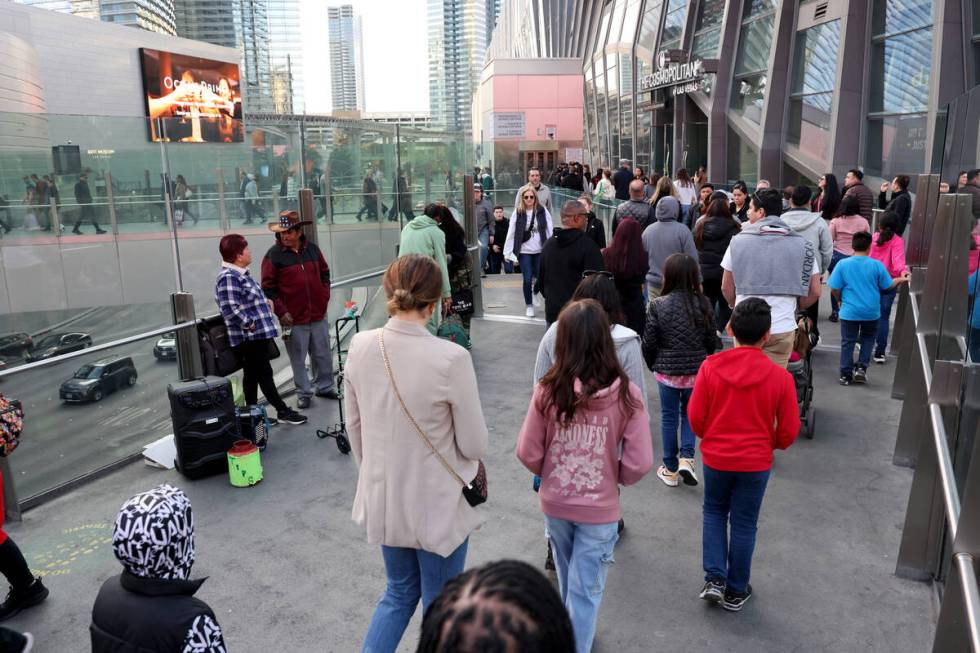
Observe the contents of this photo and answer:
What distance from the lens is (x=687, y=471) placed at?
18.3 feet

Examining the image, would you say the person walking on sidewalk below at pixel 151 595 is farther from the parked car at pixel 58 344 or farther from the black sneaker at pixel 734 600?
the parked car at pixel 58 344

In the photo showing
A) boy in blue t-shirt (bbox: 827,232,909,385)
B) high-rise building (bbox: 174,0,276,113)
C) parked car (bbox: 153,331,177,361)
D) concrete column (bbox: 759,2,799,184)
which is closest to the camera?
parked car (bbox: 153,331,177,361)

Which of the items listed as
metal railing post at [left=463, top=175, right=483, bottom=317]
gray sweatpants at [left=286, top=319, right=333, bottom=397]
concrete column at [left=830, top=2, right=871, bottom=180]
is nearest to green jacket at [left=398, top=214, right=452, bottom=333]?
gray sweatpants at [left=286, top=319, right=333, bottom=397]

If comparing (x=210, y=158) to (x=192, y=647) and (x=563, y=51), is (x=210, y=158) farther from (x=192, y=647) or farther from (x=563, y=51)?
(x=563, y=51)

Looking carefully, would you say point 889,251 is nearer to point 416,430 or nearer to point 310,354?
point 310,354

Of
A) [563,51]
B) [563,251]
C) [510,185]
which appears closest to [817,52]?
[510,185]

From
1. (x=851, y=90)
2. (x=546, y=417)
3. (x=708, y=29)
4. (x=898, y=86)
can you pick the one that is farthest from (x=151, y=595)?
(x=708, y=29)

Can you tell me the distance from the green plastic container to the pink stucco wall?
127 feet

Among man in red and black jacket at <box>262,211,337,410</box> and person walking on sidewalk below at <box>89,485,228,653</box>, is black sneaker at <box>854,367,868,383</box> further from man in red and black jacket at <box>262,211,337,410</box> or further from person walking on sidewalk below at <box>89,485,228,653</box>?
person walking on sidewalk below at <box>89,485,228,653</box>

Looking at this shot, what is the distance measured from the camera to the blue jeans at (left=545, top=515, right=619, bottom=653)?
3.25 meters

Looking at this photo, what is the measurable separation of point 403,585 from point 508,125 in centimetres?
3832

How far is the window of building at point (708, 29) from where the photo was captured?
2494 cm

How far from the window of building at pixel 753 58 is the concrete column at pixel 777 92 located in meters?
0.52

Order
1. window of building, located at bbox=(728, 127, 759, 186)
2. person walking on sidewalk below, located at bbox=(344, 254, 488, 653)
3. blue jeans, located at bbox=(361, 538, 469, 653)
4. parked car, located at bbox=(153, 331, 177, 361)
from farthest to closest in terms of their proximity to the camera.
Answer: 1. window of building, located at bbox=(728, 127, 759, 186)
2. parked car, located at bbox=(153, 331, 177, 361)
3. blue jeans, located at bbox=(361, 538, 469, 653)
4. person walking on sidewalk below, located at bbox=(344, 254, 488, 653)
